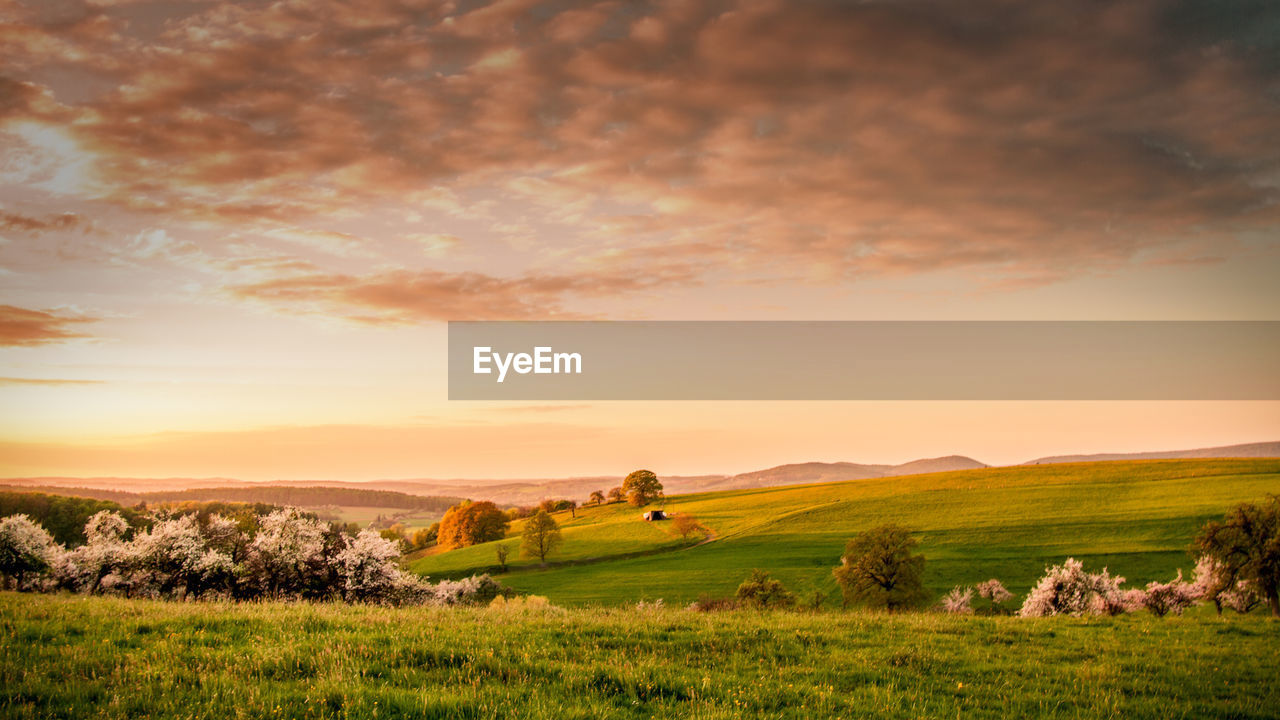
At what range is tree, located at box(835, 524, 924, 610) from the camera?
53.5 meters

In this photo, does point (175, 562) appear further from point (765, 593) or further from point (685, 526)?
point (685, 526)

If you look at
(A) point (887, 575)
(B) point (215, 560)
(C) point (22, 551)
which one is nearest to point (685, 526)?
Answer: (A) point (887, 575)

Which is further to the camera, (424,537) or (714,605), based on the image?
(424,537)

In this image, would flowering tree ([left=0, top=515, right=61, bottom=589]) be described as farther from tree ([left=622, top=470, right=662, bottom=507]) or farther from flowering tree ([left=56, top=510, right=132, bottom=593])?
tree ([left=622, top=470, right=662, bottom=507])

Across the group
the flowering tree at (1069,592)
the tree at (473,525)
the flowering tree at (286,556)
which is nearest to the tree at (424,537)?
the tree at (473,525)

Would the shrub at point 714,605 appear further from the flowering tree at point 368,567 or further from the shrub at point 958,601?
the shrub at point 958,601

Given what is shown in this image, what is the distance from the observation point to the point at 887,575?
53.9 metres

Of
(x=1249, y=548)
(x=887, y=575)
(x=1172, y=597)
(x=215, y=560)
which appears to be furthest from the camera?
(x=887, y=575)

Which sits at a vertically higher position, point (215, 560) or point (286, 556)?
point (215, 560)

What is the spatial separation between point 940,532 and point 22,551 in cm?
9404

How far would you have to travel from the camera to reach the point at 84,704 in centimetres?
723

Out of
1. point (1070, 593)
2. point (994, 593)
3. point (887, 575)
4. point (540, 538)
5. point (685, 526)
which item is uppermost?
point (887, 575)

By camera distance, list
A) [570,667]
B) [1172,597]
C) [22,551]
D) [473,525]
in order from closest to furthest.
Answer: [570,667], [22,551], [1172,597], [473,525]

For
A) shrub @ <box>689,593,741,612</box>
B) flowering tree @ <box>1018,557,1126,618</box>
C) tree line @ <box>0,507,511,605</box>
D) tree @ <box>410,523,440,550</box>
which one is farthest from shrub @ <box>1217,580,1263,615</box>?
tree @ <box>410,523,440,550</box>
